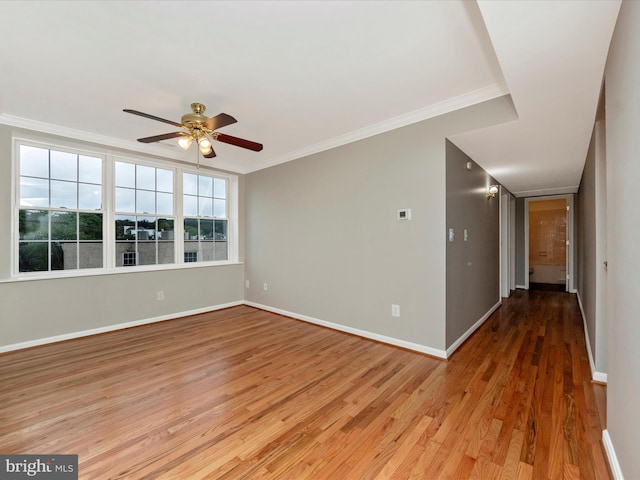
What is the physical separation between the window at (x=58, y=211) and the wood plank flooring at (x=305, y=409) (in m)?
1.06

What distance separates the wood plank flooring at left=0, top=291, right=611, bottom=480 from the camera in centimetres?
161

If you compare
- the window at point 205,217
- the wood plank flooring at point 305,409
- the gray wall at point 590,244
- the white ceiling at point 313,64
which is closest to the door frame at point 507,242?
the gray wall at point 590,244

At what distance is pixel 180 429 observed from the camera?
6.24 feet

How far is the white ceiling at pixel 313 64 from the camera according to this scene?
1665mm

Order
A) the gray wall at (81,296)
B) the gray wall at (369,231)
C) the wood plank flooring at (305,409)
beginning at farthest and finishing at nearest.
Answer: the gray wall at (81,296)
the gray wall at (369,231)
the wood plank flooring at (305,409)

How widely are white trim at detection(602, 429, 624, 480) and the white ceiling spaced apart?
85.7 inches

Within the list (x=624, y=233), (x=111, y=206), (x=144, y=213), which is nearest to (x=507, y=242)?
(x=624, y=233)

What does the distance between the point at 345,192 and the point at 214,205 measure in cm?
264

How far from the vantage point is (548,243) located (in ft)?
25.2

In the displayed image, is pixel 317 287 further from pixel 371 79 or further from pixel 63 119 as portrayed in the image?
pixel 63 119

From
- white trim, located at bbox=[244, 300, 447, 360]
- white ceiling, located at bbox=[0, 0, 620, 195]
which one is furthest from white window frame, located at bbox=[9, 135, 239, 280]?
white trim, located at bbox=[244, 300, 447, 360]

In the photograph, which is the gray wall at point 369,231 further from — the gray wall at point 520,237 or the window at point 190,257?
the gray wall at point 520,237

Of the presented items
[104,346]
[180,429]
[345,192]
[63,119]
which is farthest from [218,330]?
→ [63,119]

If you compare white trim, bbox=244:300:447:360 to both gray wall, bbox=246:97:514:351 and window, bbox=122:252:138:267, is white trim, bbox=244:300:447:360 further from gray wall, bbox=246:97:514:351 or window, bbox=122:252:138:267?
window, bbox=122:252:138:267
